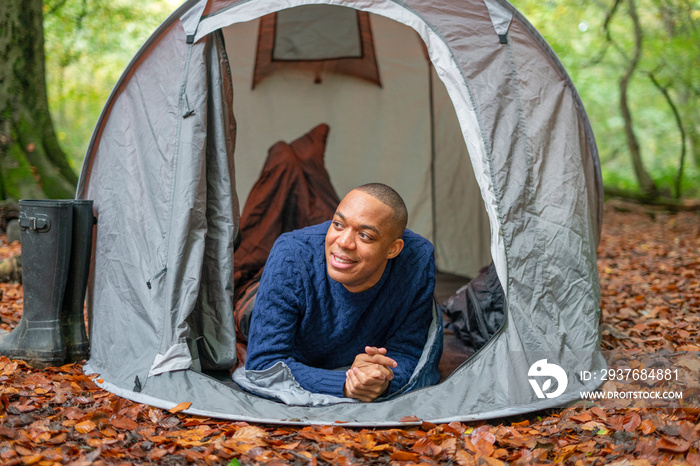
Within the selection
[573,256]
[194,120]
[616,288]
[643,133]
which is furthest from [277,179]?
[643,133]

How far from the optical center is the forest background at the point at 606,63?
8.87 m

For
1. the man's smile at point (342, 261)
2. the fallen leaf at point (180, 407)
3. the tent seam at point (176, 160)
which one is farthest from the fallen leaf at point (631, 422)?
the tent seam at point (176, 160)

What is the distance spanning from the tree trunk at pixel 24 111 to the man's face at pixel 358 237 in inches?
138

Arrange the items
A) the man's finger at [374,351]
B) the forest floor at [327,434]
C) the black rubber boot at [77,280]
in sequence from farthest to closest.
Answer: the black rubber boot at [77,280] → the man's finger at [374,351] → the forest floor at [327,434]

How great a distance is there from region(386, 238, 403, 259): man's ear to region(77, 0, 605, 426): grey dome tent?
1.36ft

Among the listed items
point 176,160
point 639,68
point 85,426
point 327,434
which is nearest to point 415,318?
point 327,434

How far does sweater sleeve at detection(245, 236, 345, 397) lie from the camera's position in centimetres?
250

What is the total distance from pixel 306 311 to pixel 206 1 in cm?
144

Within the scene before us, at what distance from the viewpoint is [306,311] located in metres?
2.55

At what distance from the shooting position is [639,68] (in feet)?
31.5

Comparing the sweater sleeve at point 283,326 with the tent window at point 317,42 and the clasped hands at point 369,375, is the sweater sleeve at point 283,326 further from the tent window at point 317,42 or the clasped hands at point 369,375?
the tent window at point 317,42

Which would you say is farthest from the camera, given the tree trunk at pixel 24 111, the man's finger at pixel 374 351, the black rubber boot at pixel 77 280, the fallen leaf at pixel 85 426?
the tree trunk at pixel 24 111

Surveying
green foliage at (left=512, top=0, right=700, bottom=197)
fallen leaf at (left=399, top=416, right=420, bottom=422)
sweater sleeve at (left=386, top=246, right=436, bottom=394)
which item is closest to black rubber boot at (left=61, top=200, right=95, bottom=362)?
sweater sleeve at (left=386, top=246, right=436, bottom=394)

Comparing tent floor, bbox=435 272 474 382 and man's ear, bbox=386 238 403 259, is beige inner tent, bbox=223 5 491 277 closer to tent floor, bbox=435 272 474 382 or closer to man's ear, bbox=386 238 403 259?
tent floor, bbox=435 272 474 382
